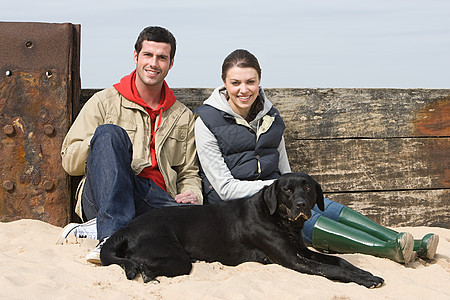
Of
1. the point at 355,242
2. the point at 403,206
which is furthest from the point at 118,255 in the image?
the point at 403,206

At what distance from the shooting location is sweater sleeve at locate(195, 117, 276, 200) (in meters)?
3.97

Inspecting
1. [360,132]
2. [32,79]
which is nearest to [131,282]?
[32,79]

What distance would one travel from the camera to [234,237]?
3.48 meters

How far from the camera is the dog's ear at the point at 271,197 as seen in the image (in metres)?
3.38

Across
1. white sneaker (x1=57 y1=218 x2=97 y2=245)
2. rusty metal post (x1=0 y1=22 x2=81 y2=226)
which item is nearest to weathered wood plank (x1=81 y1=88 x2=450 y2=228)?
rusty metal post (x1=0 y1=22 x2=81 y2=226)

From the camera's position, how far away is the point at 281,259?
11.0ft

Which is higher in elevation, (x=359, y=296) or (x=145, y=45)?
(x=145, y=45)

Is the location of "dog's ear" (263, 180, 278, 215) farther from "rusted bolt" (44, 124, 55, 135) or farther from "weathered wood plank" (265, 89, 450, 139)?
"rusted bolt" (44, 124, 55, 135)

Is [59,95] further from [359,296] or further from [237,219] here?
[359,296]

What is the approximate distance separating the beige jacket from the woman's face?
1.67ft

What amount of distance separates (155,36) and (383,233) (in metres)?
2.33

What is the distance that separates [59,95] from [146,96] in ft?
2.42

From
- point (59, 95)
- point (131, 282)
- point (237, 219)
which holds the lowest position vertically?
point (131, 282)

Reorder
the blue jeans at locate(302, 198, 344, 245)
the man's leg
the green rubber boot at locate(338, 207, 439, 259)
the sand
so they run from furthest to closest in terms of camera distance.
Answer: the blue jeans at locate(302, 198, 344, 245) → the green rubber boot at locate(338, 207, 439, 259) → the man's leg → the sand
